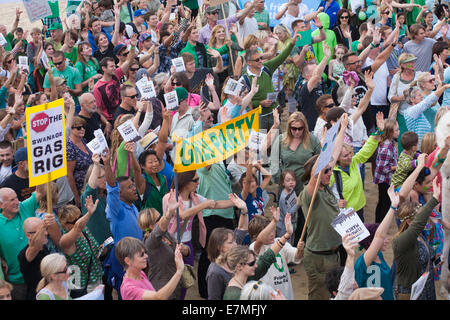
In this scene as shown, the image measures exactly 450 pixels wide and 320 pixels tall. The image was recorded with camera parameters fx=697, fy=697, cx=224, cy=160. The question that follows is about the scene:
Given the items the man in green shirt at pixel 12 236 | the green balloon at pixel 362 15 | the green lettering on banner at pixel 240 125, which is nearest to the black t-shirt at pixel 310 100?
the green lettering on banner at pixel 240 125

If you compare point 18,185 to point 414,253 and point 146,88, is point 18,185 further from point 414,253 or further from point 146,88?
point 414,253

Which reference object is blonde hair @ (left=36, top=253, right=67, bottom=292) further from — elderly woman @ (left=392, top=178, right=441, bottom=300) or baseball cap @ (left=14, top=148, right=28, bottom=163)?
elderly woman @ (left=392, top=178, right=441, bottom=300)

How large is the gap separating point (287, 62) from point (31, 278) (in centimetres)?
737

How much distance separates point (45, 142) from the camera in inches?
263

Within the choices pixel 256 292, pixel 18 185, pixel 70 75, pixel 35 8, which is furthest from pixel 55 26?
pixel 256 292

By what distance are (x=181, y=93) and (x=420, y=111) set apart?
10.8 feet

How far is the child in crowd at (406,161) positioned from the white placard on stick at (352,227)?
85.7 inches

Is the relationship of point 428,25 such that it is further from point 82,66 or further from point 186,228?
point 186,228

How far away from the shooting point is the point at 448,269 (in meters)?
7.63

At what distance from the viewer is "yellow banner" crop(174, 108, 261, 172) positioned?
262 inches

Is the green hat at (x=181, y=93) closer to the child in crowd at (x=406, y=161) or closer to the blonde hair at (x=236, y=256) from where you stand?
the child in crowd at (x=406, y=161)

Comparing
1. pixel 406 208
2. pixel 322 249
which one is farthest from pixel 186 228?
pixel 406 208

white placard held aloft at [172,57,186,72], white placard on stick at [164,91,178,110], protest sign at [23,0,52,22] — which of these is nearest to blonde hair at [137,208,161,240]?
white placard on stick at [164,91,178,110]

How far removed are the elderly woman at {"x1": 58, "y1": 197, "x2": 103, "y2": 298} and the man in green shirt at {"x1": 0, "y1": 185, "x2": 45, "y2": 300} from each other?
1.47 ft
